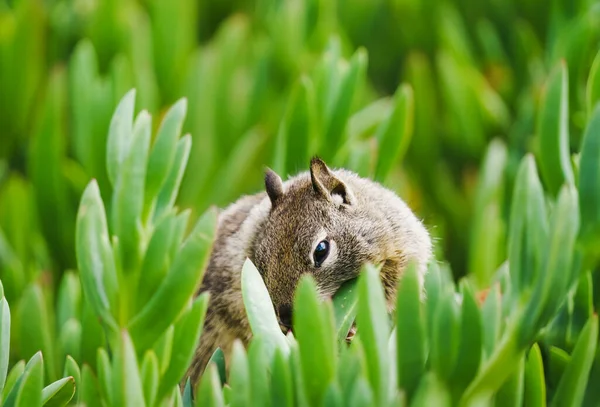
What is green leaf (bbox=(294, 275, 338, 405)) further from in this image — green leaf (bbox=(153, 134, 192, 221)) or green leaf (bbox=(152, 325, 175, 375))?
green leaf (bbox=(153, 134, 192, 221))

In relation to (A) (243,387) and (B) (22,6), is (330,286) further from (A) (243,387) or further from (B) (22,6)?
(B) (22,6)

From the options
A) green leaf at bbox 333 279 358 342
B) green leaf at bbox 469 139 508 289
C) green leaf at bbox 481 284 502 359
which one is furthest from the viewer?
green leaf at bbox 469 139 508 289

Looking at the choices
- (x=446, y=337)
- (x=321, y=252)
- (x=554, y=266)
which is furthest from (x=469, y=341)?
(x=321, y=252)

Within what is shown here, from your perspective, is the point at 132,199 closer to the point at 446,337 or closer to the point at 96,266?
the point at 96,266

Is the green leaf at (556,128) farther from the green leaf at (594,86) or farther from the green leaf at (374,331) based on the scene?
the green leaf at (374,331)

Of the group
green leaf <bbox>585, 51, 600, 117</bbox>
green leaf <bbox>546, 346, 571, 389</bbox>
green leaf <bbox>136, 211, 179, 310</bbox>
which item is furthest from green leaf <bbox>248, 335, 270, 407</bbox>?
green leaf <bbox>585, 51, 600, 117</bbox>

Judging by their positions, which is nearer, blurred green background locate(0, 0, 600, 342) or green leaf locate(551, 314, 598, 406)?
green leaf locate(551, 314, 598, 406)
